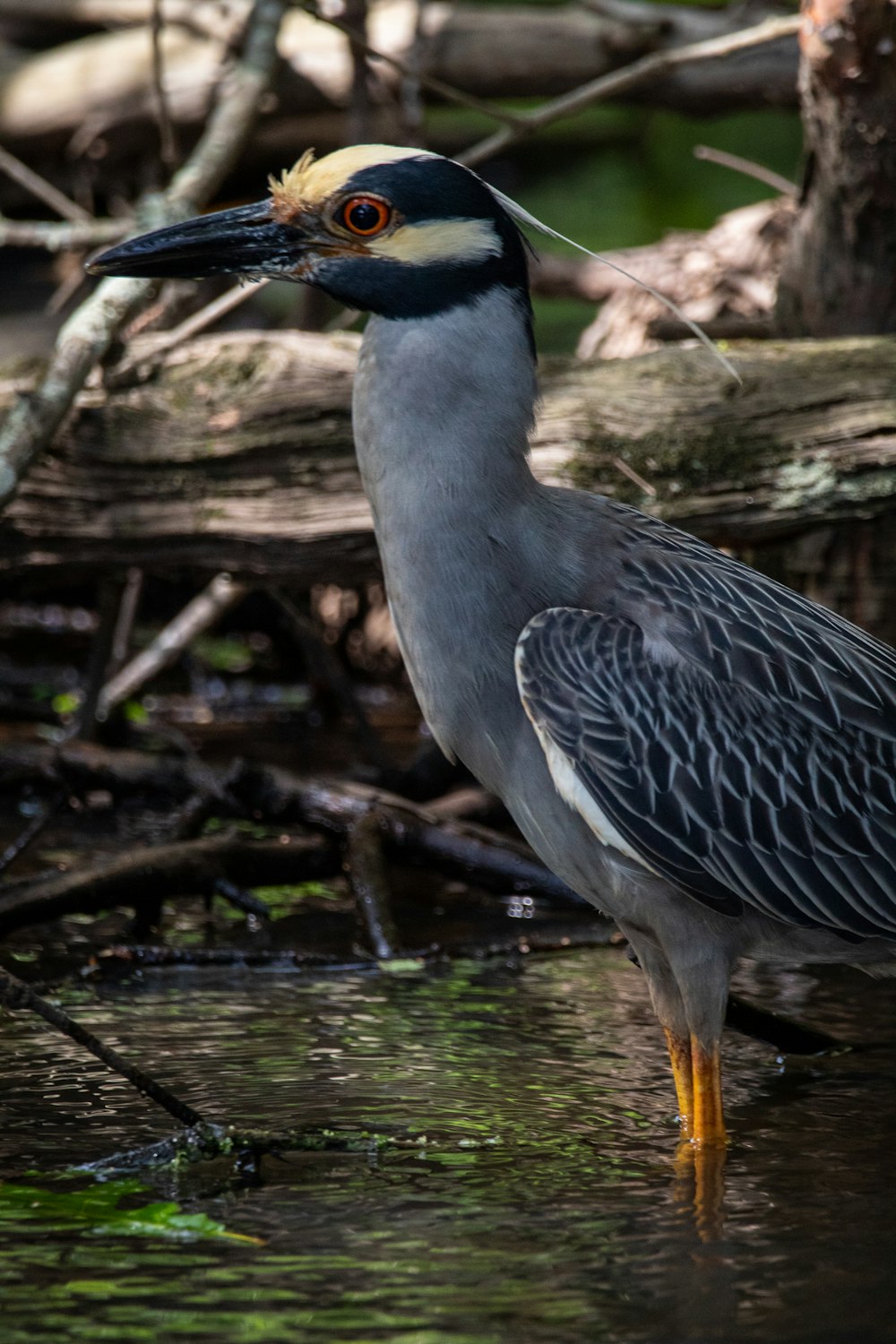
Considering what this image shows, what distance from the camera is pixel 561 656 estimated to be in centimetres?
400

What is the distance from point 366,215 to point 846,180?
3014 mm

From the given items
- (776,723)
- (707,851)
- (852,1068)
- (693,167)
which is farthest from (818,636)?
(693,167)

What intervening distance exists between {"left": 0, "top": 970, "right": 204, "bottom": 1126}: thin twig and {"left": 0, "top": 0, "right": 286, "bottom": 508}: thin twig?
2.56m

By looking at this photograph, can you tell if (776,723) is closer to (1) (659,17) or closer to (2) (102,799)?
(2) (102,799)

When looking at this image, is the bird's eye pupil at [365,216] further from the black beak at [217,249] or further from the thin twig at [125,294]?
the thin twig at [125,294]

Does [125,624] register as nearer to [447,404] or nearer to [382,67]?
[382,67]

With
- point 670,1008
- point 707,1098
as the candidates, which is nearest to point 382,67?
point 670,1008

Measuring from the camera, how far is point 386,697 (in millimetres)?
9898

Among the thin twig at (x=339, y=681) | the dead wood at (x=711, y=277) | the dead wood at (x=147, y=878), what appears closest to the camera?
the dead wood at (x=147, y=878)

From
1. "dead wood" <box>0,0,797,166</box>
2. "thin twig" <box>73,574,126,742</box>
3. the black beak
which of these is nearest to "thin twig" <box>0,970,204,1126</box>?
the black beak

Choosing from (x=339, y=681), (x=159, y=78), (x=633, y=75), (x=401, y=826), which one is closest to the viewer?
(x=401, y=826)

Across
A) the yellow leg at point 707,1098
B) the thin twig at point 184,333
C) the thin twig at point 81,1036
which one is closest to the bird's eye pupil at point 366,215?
the thin twig at point 184,333

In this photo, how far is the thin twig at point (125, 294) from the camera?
5590 millimetres

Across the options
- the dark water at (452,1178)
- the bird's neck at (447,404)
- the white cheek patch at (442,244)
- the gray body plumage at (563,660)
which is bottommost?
the dark water at (452,1178)
